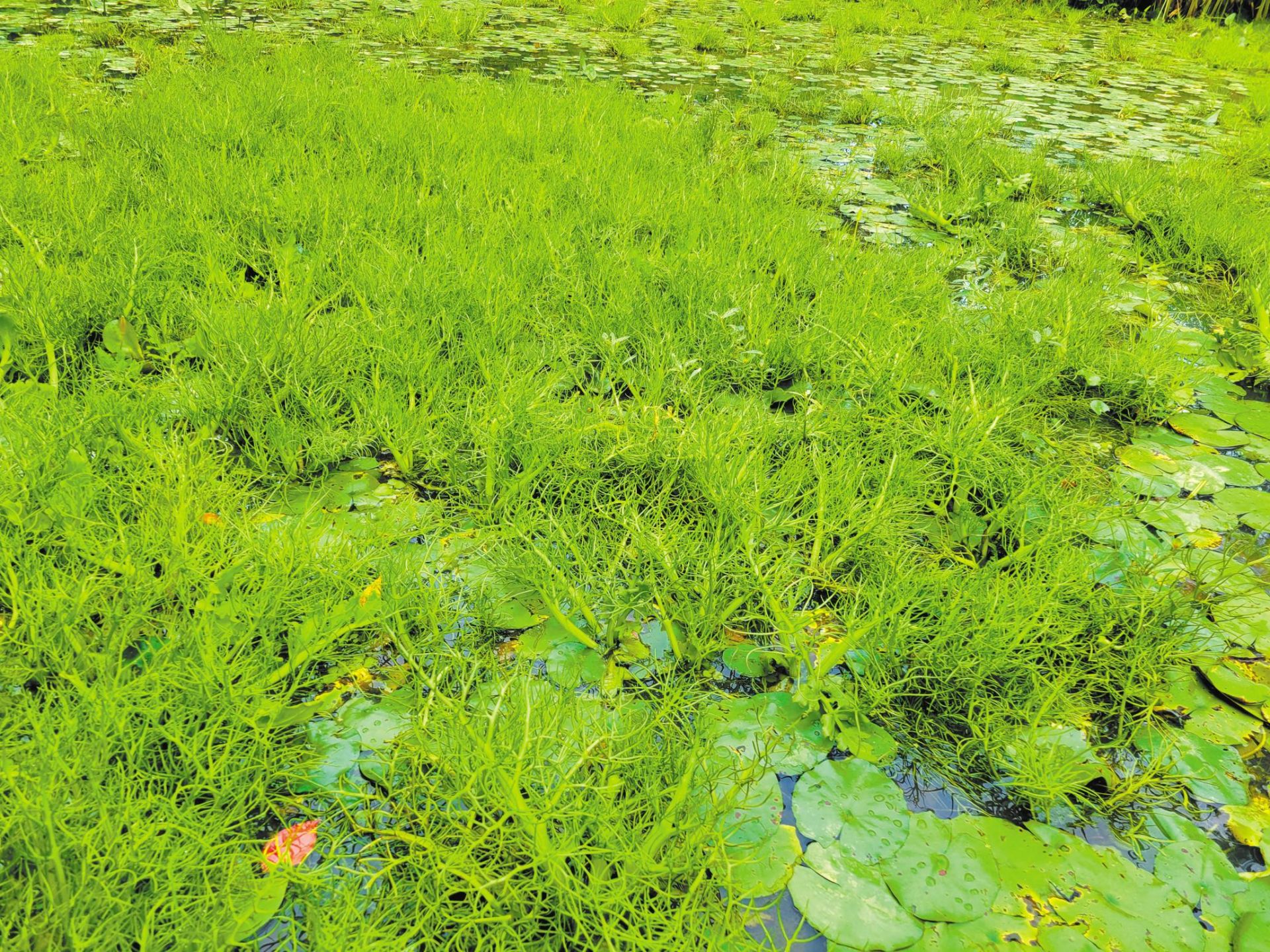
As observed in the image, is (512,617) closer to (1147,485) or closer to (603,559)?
(603,559)

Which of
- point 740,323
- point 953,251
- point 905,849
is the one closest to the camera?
point 905,849

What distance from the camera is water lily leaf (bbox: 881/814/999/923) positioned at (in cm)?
108

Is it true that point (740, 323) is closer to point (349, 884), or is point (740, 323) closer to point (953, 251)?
point (953, 251)

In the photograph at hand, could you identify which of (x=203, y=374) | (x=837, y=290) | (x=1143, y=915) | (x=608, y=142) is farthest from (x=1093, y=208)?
(x=203, y=374)

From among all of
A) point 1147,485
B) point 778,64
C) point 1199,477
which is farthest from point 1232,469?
point 778,64

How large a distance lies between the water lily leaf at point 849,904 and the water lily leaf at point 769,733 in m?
0.16

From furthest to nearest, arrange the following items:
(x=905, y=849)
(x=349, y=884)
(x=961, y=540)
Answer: (x=961, y=540) → (x=905, y=849) → (x=349, y=884)

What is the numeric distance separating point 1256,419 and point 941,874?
2.00 metres

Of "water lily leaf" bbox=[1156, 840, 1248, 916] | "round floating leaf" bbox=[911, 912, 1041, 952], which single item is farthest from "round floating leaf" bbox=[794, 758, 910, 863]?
"water lily leaf" bbox=[1156, 840, 1248, 916]

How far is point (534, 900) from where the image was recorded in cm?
104

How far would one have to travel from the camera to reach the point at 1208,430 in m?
2.22

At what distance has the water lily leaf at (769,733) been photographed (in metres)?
1.27

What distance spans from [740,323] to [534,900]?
177 centimetres

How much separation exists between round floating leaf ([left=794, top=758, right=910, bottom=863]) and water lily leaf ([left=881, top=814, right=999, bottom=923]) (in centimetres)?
2
